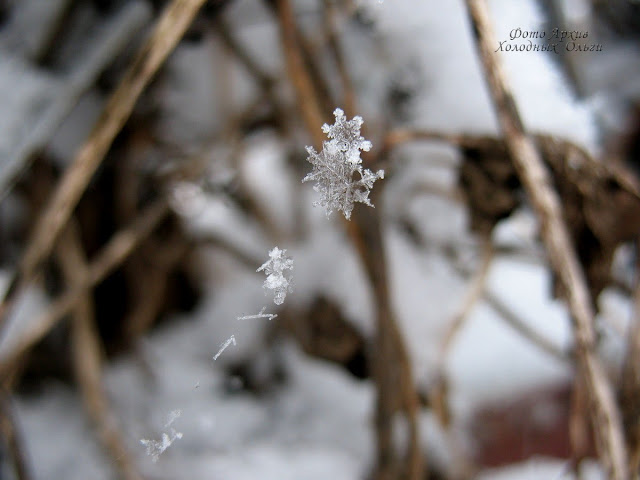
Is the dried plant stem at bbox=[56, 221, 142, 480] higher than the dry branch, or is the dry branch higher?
the dried plant stem at bbox=[56, 221, 142, 480]

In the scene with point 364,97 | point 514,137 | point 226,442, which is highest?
point 364,97

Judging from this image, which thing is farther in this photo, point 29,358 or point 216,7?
point 29,358

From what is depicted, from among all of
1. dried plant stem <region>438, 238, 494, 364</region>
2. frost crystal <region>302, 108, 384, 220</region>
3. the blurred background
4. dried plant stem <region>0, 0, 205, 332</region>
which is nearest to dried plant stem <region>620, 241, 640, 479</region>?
the blurred background

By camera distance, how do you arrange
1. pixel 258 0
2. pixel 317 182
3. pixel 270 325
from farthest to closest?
1. pixel 270 325
2. pixel 258 0
3. pixel 317 182

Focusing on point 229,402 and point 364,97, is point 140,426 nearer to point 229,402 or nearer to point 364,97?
point 229,402

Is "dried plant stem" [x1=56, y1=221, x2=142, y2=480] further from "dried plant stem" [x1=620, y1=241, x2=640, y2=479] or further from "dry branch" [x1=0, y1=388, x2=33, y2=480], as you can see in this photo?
"dried plant stem" [x1=620, y1=241, x2=640, y2=479]

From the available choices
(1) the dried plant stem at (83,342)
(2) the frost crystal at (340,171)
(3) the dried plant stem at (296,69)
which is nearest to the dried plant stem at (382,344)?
(3) the dried plant stem at (296,69)

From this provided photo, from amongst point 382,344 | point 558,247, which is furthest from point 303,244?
point 558,247

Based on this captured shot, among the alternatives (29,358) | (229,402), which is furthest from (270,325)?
(29,358)

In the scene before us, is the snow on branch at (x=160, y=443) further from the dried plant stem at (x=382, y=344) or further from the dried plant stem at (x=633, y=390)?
the dried plant stem at (x=633, y=390)
